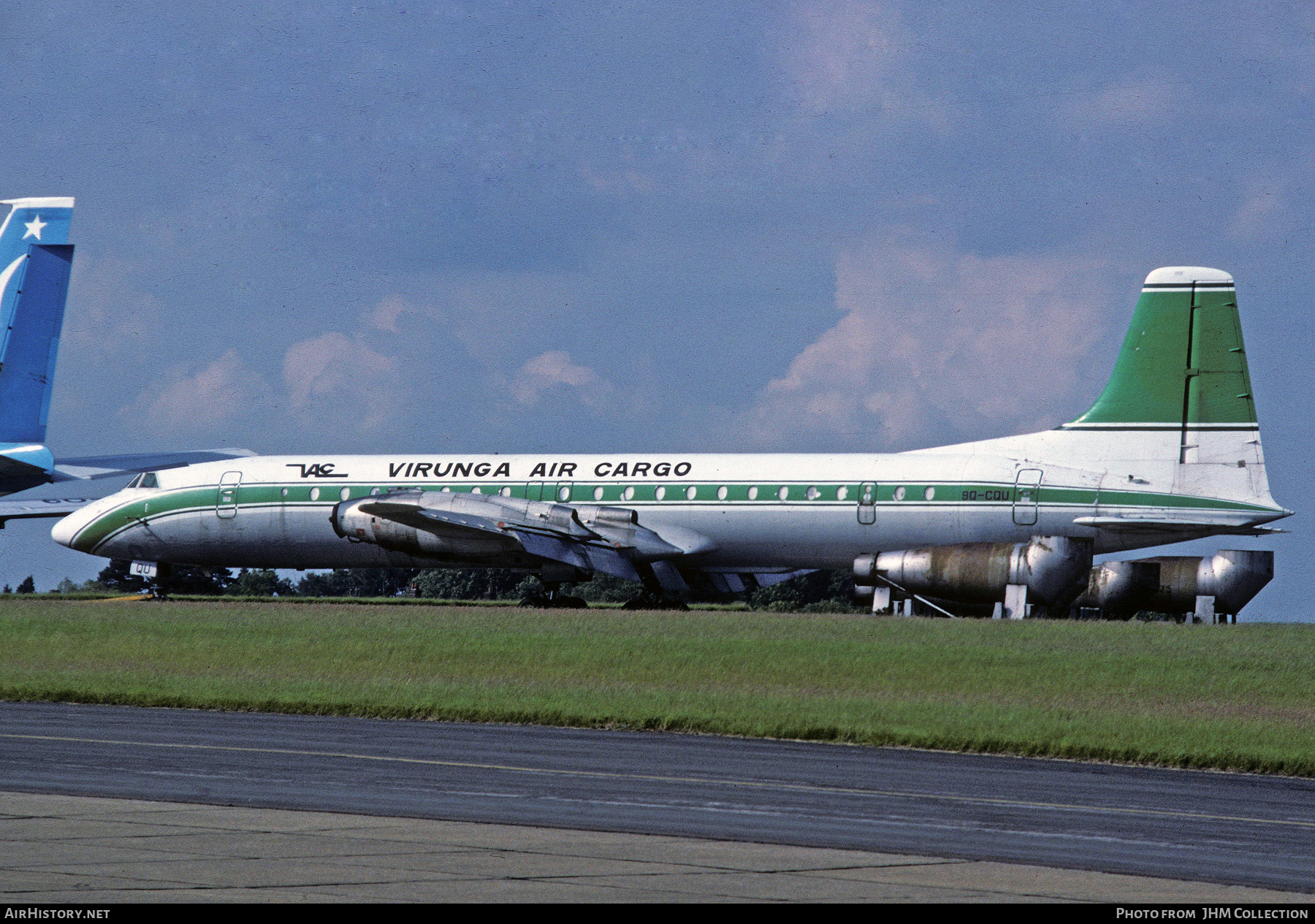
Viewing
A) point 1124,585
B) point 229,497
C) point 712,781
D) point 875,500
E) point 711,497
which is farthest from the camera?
point 229,497

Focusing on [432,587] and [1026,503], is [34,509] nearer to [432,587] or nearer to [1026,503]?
[1026,503]

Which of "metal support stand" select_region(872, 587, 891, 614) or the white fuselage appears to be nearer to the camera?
the white fuselage

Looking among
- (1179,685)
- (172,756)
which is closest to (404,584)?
(1179,685)

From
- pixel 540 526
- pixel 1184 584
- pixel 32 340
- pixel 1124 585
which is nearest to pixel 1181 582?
pixel 1184 584

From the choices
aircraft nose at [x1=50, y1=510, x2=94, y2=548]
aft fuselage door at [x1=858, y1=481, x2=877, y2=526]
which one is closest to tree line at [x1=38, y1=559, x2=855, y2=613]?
aircraft nose at [x1=50, y1=510, x2=94, y2=548]

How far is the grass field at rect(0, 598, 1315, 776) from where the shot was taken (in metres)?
23.9

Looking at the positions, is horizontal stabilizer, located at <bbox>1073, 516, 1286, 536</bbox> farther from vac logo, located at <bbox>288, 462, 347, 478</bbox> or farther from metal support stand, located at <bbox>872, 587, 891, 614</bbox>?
vac logo, located at <bbox>288, 462, 347, 478</bbox>

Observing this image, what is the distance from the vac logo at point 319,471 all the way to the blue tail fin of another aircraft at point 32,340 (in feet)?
45.3

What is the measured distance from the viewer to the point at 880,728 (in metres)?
23.4

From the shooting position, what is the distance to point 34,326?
121 feet

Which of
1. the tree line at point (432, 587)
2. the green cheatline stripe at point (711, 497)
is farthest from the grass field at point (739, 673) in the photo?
the tree line at point (432, 587)

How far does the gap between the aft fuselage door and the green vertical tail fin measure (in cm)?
605

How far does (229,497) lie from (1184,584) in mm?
29903
